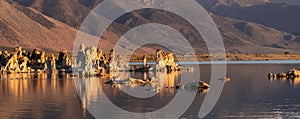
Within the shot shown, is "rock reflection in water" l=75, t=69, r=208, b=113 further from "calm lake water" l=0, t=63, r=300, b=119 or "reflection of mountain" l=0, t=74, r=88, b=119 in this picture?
"reflection of mountain" l=0, t=74, r=88, b=119

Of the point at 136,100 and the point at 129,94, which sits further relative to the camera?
the point at 129,94

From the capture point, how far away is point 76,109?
57250 mm

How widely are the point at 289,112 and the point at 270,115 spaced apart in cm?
252

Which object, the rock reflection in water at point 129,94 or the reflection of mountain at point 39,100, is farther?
the rock reflection in water at point 129,94

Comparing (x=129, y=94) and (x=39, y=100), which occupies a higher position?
(x=129, y=94)

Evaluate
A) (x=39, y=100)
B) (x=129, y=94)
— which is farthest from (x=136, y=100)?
(x=39, y=100)

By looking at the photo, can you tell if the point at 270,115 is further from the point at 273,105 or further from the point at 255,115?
the point at 273,105

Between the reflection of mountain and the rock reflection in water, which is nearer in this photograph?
the reflection of mountain

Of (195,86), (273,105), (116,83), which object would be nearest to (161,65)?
(116,83)

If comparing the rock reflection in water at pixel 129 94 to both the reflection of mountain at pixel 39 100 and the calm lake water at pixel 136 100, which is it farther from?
the reflection of mountain at pixel 39 100

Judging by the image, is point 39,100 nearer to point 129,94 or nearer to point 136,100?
point 136,100

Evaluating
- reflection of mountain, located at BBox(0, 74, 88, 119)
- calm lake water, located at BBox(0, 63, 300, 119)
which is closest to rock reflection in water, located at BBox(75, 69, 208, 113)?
calm lake water, located at BBox(0, 63, 300, 119)

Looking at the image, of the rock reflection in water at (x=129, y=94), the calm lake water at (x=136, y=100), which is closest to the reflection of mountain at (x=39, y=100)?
the calm lake water at (x=136, y=100)

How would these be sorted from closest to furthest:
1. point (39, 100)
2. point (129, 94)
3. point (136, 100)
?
point (136, 100), point (39, 100), point (129, 94)
